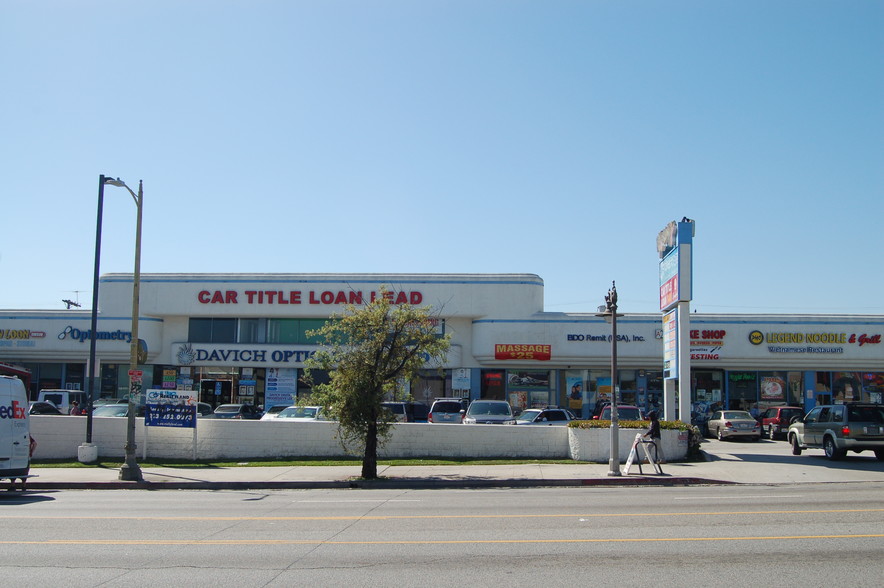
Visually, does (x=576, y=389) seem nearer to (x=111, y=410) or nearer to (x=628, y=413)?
(x=628, y=413)

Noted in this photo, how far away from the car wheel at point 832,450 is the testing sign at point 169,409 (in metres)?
19.2

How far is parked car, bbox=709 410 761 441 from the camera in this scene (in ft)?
102

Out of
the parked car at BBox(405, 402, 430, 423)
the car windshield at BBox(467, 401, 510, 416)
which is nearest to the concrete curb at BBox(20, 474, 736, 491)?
the car windshield at BBox(467, 401, 510, 416)

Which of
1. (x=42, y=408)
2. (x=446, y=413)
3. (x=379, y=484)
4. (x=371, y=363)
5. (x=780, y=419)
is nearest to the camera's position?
(x=379, y=484)

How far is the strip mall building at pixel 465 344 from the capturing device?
3947 centimetres

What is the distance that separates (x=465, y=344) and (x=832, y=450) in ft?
67.5

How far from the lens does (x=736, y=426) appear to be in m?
31.3

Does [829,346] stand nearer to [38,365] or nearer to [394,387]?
[394,387]

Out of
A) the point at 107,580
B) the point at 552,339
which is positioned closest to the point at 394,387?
the point at 107,580

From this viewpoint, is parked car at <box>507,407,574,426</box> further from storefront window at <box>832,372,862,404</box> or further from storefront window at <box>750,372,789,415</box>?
storefront window at <box>832,372,862,404</box>

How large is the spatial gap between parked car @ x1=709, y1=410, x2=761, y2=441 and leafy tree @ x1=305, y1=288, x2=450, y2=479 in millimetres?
16566

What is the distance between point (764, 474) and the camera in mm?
20328

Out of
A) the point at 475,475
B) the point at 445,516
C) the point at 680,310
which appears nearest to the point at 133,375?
the point at 475,475

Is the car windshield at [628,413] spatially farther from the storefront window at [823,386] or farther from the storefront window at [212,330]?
the storefront window at [212,330]
